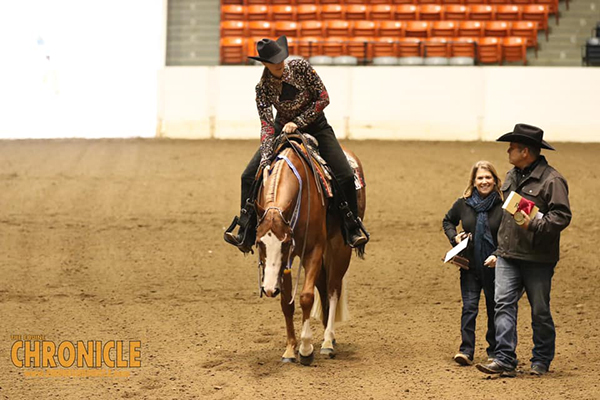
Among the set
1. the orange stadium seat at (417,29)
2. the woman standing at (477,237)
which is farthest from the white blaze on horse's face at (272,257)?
the orange stadium seat at (417,29)

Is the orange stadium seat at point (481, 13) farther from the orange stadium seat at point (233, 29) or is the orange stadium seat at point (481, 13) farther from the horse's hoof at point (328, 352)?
the horse's hoof at point (328, 352)

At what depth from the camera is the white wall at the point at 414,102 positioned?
1895 cm

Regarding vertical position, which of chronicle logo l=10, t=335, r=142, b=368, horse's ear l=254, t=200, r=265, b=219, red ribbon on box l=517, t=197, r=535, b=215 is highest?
red ribbon on box l=517, t=197, r=535, b=215

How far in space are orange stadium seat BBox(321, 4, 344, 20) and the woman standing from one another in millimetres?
15818

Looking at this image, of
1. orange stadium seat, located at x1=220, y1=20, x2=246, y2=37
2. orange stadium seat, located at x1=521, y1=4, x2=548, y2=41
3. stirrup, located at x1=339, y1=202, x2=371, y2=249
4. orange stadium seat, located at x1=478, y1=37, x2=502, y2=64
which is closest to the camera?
stirrup, located at x1=339, y1=202, x2=371, y2=249

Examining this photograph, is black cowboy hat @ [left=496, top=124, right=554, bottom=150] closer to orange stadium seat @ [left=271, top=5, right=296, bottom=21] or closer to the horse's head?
the horse's head

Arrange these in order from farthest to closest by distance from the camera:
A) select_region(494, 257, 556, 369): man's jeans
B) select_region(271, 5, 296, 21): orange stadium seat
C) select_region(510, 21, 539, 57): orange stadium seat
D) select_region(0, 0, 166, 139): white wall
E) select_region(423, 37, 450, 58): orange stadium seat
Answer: select_region(271, 5, 296, 21): orange stadium seat, select_region(510, 21, 539, 57): orange stadium seat, select_region(423, 37, 450, 58): orange stadium seat, select_region(0, 0, 166, 139): white wall, select_region(494, 257, 556, 369): man's jeans

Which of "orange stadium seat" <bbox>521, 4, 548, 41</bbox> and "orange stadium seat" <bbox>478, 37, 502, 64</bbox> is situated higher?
"orange stadium seat" <bbox>521, 4, 548, 41</bbox>

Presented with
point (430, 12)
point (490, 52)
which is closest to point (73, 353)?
point (490, 52)

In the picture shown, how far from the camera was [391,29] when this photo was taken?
21.5 metres

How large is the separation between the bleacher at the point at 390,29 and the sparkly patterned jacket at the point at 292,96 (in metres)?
12.4

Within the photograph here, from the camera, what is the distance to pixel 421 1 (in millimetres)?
22672

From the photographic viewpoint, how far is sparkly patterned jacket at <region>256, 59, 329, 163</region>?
7480 mm

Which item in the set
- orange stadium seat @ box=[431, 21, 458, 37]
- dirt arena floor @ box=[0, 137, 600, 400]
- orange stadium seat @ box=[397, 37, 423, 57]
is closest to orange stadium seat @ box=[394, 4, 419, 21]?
orange stadium seat @ box=[431, 21, 458, 37]
